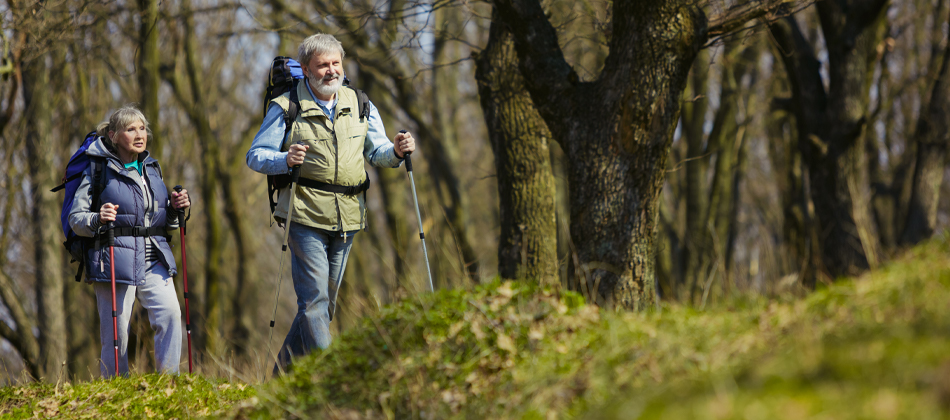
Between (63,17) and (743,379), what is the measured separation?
26.7 ft

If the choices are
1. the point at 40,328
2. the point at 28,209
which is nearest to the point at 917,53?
the point at 40,328

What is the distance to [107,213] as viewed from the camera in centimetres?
477

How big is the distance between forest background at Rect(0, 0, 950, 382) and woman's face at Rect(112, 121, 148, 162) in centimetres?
149

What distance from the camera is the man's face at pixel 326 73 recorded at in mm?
4422

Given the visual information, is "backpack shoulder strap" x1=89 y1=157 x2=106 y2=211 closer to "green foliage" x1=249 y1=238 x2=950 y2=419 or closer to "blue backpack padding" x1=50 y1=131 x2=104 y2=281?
"blue backpack padding" x1=50 y1=131 x2=104 y2=281

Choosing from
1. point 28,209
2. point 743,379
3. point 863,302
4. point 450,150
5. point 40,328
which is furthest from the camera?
point 28,209

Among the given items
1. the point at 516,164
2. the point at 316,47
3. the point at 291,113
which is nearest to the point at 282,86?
the point at 291,113

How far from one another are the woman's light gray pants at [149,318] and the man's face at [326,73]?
1.81 metres

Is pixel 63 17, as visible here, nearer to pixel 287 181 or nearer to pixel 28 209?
pixel 287 181

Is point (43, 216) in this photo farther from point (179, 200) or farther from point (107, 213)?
point (107, 213)

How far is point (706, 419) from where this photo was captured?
2.05m

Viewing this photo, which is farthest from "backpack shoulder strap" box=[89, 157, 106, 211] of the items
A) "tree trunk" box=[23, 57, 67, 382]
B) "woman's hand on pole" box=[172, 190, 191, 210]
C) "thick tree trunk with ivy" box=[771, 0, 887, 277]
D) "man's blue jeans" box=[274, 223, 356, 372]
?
"tree trunk" box=[23, 57, 67, 382]

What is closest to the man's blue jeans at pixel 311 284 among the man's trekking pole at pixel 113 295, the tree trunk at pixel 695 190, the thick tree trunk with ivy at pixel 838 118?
the man's trekking pole at pixel 113 295

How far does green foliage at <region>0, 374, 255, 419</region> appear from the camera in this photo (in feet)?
14.3
